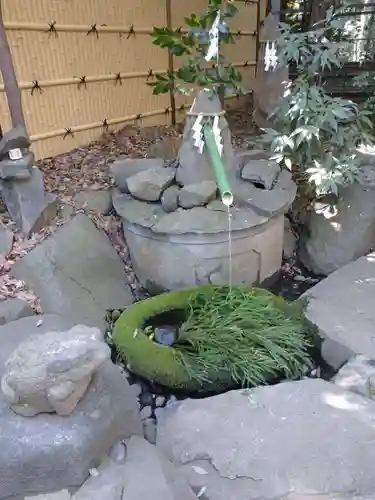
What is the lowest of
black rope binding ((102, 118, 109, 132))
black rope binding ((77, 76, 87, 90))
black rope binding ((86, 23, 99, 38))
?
black rope binding ((102, 118, 109, 132))

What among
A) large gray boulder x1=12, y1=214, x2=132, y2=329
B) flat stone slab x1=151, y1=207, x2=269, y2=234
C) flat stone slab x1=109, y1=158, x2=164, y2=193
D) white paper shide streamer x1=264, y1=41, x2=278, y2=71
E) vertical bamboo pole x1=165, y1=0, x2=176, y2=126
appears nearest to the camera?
large gray boulder x1=12, y1=214, x2=132, y2=329

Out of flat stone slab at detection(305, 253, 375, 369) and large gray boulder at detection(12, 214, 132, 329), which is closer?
flat stone slab at detection(305, 253, 375, 369)

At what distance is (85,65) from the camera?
4.45 metres

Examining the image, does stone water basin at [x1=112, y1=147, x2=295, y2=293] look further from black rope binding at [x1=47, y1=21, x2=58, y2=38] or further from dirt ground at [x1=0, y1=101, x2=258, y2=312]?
black rope binding at [x1=47, y1=21, x2=58, y2=38]

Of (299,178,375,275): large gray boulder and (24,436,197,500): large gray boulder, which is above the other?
(24,436,197,500): large gray boulder

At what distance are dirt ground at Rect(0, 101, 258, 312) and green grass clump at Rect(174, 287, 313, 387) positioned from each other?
932 millimetres

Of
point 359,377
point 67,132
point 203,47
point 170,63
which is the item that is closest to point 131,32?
point 170,63

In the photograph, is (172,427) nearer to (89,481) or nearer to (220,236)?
A: (89,481)

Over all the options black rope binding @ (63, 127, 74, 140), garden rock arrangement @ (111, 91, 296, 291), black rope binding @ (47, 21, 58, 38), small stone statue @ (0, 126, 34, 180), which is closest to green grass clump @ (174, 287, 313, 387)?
garden rock arrangement @ (111, 91, 296, 291)

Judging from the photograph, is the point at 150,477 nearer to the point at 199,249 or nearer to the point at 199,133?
the point at 199,249

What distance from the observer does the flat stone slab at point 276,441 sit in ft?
6.13

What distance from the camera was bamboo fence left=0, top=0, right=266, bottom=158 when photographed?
12.8 feet

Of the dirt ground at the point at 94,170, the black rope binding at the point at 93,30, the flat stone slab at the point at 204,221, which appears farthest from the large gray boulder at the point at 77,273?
the black rope binding at the point at 93,30

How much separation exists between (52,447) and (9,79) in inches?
103
